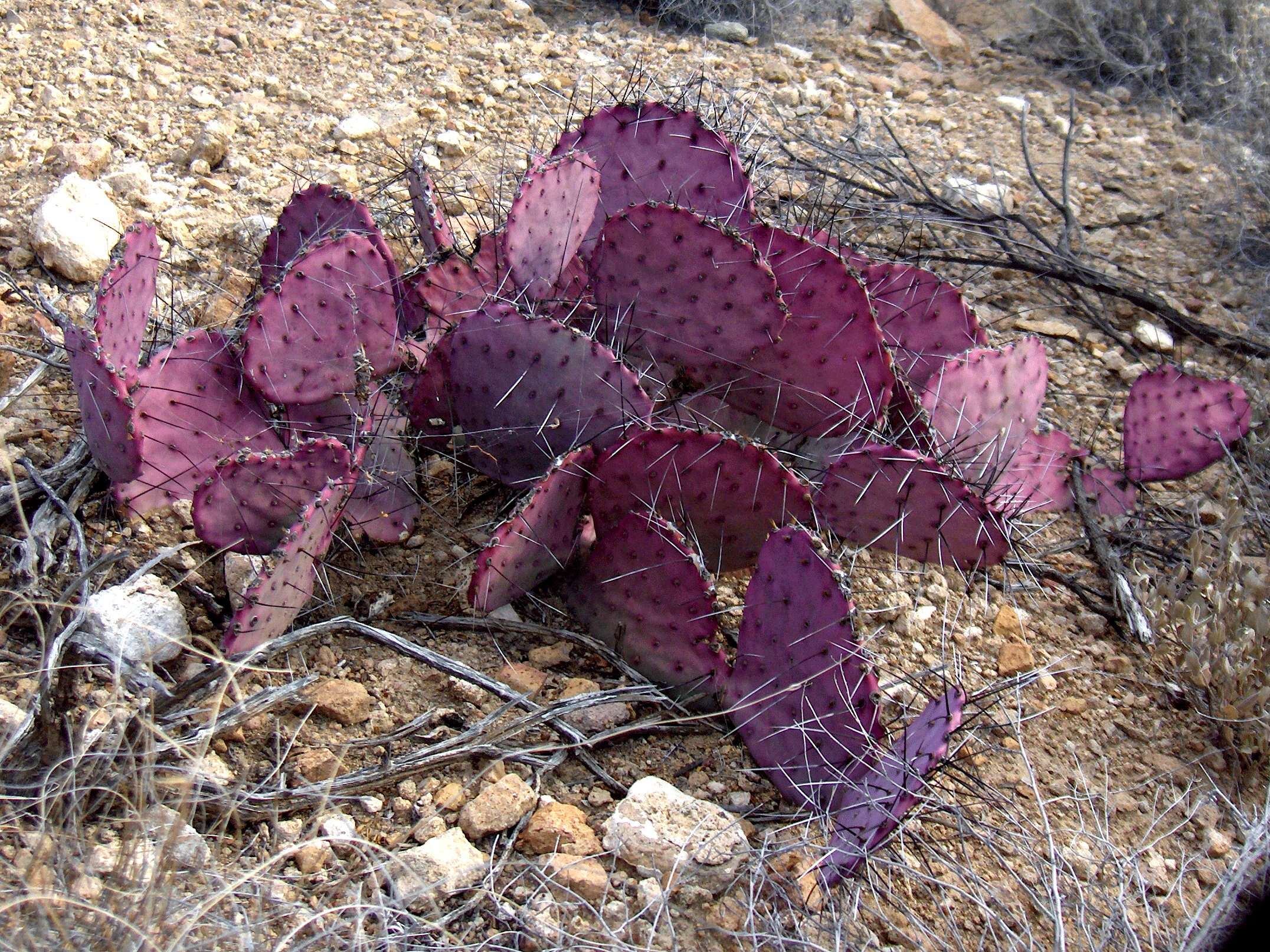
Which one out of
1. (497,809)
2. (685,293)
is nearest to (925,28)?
(685,293)

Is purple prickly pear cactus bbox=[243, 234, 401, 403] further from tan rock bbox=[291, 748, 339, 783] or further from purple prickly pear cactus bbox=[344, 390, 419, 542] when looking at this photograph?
tan rock bbox=[291, 748, 339, 783]

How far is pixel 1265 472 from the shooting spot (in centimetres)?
241

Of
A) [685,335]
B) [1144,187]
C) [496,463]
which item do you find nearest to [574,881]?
[496,463]

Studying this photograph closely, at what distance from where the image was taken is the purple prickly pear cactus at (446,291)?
2064 mm

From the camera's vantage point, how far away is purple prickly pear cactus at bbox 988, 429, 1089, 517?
2.21m

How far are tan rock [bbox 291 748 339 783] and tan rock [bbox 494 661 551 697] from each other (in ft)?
0.97

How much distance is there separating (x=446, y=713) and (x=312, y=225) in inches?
40.4

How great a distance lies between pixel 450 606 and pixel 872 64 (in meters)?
3.22

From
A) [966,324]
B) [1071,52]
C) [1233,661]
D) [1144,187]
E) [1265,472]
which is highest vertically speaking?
[1071,52]

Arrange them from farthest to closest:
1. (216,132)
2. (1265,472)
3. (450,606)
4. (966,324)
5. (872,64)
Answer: (872,64), (216,132), (1265,472), (966,324), (450,606)

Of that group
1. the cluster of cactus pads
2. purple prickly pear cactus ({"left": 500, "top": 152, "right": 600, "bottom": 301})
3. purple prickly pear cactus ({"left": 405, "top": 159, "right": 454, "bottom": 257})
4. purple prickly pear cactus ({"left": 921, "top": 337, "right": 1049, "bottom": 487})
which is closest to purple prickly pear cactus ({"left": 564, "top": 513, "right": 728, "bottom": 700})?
the cluster of cactus pads

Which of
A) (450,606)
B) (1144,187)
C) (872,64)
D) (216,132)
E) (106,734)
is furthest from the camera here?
(872,64)

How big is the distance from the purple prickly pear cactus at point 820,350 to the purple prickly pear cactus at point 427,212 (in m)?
0.63

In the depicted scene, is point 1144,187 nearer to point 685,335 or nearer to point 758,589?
point 685,335
